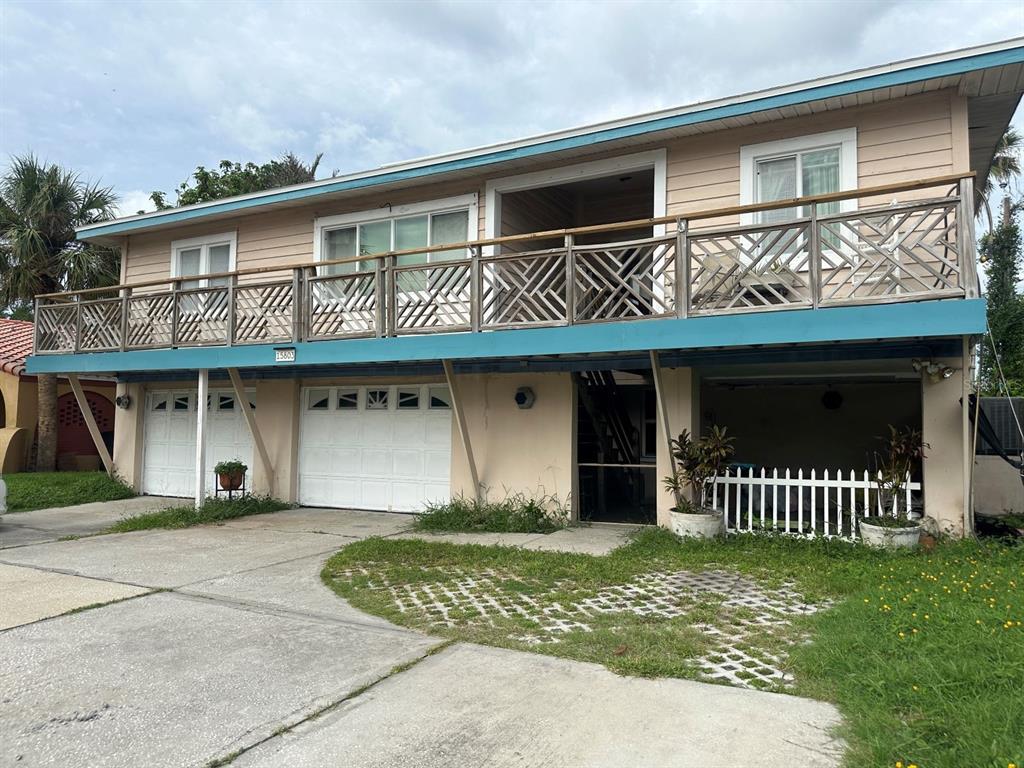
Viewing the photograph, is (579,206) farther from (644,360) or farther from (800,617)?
(800,617)

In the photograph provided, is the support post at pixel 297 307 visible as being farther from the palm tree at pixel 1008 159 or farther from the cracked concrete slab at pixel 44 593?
the palm tree at pixel 1008 159

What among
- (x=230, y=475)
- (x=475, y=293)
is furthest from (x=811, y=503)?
(x=230, y=475)

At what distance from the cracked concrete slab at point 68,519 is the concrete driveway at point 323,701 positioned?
12.9 ft

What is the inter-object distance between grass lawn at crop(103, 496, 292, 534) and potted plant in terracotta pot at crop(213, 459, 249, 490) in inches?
10.7

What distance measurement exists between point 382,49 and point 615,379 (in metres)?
9.43

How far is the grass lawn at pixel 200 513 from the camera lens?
1019cm

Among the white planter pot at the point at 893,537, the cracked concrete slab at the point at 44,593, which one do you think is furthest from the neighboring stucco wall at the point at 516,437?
the cracked concrete slab at the point at 44,593

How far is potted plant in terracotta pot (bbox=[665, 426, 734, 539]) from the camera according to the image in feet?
26.8

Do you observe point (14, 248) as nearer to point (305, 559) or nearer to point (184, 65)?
point (184, 65)

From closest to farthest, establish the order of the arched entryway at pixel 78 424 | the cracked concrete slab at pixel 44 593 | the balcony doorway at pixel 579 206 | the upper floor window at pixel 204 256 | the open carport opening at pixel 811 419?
the cracked concrete slab at pixel 44 593 < the balcony doorway at pixel 579 206 < the upper floor window at pixel 204 256 < the open carport opening at pixel 811 419 < the arched entryway at pixel 78 424

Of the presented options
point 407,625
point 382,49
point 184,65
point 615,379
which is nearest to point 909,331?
point 407,625

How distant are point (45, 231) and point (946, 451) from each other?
1734 centimetres

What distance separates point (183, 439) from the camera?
13.6 meters

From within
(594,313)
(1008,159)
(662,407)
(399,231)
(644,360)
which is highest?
(1008,159)
